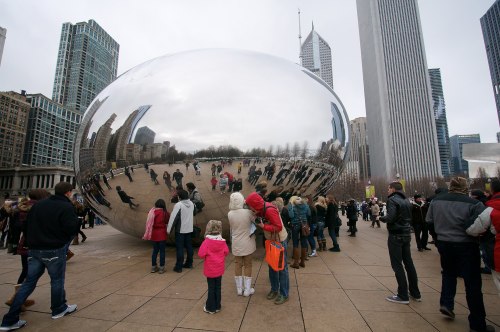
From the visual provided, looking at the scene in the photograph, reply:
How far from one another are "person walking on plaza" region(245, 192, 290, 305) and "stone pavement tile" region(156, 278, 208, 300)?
42.1 inches

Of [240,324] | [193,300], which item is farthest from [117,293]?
[240,324]

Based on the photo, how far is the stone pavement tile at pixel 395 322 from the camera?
9.66ft

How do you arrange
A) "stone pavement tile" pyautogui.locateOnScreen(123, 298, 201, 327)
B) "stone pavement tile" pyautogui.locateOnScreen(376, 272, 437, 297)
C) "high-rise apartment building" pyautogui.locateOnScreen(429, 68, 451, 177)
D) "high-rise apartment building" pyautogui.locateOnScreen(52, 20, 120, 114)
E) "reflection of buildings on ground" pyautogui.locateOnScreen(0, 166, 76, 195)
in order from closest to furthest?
"stone pavement tile" pyautogui.locateOnScreen(123, 298, 201, 327), "stone pavement tile" pyautogui.locateOnScreen(376, 272, 437, 297), "reflection of buildings on ground" pyautogui.locateOnScreen(0, 166, 76, 195), "high-rise apartment building" pyautogui.locateOnScreen(52, 20, 120, 114), "high-rise apartment building" pyautogui.locateOnScreen(429, 68, 451, 177)

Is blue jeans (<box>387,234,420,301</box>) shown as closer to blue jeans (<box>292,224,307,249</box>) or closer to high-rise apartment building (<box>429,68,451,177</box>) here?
blue jeans (<box>292,224,307,249</box>)

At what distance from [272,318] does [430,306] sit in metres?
2.20

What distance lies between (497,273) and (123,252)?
7284mm

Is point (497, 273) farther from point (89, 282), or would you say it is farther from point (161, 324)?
point (89, 282)

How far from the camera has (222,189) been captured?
5.41 meters

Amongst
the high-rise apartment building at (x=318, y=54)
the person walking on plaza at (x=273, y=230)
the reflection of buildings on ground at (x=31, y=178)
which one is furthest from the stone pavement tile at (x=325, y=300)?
the high-rise apartment building at (x=318, y=54)

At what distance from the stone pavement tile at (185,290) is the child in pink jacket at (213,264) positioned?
556 millimetres

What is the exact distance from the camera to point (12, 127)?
367 ft

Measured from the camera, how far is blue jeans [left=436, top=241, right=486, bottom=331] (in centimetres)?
289

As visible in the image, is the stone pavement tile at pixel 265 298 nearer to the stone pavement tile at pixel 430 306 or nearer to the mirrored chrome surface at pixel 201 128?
the stone pavement tile at pixel 430 306

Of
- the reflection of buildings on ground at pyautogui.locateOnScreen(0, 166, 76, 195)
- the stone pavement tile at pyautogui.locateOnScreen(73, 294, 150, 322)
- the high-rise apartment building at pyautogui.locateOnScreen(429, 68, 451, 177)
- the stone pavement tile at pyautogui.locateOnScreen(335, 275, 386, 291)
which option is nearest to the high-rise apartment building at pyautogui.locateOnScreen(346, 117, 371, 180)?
the high-rise apartment building at pyautogui.locateOnScreen(429, 68, 451, 177)
